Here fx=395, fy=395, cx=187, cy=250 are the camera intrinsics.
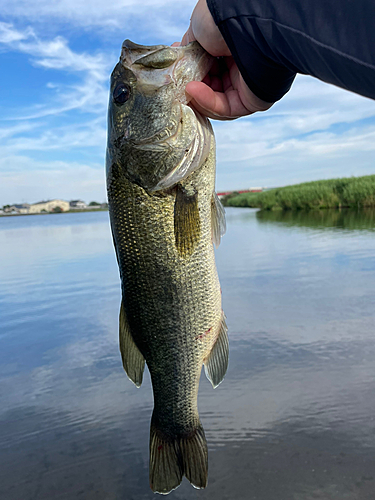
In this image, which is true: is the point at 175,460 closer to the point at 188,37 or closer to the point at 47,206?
the point at 188,37

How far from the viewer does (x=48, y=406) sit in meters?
3.92

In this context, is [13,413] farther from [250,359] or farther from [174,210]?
[174,210]

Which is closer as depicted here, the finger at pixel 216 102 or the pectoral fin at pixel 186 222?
the finger at pixel 216 102

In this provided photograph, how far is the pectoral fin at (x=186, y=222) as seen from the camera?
6.56 ft

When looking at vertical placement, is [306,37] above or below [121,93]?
below

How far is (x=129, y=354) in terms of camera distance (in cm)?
225

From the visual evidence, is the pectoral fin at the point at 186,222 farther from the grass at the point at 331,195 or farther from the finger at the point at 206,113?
the grass at the point at 331,195

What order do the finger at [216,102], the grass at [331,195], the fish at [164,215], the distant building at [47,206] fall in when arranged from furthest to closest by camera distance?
the distant building at [47,206], the grass at [331,195], the fish at [164,215], the finger at [216,102]

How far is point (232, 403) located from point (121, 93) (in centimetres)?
292

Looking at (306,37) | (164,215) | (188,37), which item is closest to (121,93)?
(188,37)

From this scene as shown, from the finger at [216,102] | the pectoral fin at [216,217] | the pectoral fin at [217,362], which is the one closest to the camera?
the finger at [216,102]

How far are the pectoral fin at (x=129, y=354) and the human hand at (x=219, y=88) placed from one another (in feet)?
3.83

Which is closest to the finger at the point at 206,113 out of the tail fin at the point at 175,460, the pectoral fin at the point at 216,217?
the pectoral fin at the point at 216,217

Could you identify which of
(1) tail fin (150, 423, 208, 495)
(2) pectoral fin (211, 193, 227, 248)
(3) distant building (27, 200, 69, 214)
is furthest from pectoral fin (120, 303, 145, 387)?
(3) distant building (27, 200, 69, 214)
